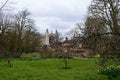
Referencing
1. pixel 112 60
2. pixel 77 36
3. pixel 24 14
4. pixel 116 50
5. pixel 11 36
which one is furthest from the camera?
pixel 24 14

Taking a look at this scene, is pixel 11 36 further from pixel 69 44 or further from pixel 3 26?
pixel 69 44

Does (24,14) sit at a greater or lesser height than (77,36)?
greater

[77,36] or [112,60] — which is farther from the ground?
[77,36]

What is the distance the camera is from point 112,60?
9086mm

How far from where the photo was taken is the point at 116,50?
853cm

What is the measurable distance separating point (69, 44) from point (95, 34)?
74cm

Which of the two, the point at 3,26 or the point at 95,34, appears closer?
the point at 95,34

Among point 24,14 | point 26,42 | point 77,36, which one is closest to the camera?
point 77,36

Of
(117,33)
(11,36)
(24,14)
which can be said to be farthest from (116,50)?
(24,14)

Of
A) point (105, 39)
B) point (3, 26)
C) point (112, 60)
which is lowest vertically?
point (112, 60)

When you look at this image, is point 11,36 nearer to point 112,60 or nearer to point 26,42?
point 26,42

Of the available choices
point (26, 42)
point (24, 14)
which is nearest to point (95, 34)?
point (26, 42)

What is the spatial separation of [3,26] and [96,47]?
4309cm

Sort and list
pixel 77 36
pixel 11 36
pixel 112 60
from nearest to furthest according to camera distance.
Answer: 1. pixel 77 36
2. pixel 112 60
3. pixel 11 36
